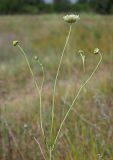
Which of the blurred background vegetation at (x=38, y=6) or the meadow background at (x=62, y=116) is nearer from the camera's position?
the meadow background at (x=62, y=116)

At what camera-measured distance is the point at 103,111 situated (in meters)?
3.01

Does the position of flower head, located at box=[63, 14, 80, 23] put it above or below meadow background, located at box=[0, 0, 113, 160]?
above

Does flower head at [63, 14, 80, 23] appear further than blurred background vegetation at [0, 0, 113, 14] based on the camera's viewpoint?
No

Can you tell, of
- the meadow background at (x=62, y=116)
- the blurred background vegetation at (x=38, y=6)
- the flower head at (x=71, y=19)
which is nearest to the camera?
the flower head at (x=71, y=19)

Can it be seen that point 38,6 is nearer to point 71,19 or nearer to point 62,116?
point 62,116

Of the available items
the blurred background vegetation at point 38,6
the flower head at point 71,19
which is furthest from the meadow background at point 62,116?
the blurred background vegetation at point 38,6

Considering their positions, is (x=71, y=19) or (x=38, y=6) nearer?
(x=71, y=19)

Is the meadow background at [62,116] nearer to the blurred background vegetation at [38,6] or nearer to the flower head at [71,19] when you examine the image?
the flower head at [71,19]

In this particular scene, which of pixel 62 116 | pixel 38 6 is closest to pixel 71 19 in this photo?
pixel 62 116

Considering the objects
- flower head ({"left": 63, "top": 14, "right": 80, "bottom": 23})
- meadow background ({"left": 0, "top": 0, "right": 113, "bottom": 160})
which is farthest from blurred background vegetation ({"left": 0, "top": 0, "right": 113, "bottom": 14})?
flower head ({"left": 63, "top": 14, "right": 80, "bottom": 23})

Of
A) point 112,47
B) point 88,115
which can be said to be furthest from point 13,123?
point 112,47

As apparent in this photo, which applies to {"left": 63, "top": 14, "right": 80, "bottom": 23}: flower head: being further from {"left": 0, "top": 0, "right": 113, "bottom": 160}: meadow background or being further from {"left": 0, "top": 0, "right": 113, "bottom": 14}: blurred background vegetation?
{"left": 0, "top": 0, "right": 113, "bottom": 14}: blurred background vegetation

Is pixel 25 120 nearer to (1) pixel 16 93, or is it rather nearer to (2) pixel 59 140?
(2) pixel 59 140

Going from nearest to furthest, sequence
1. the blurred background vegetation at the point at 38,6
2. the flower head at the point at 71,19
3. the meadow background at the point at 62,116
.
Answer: the flower head at the point at 71,19 → the meadow background at the point at 62,116 → the blurred background vegetation at the point at 38,6
